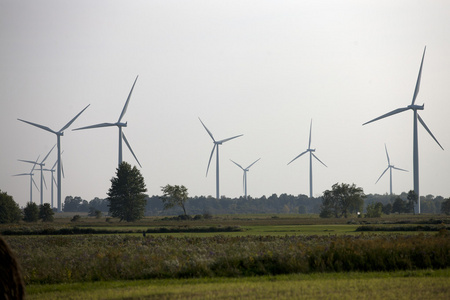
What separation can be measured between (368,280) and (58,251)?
2412 cm

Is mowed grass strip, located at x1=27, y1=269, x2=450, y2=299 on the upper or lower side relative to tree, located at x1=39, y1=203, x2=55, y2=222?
upper

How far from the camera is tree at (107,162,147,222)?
149m

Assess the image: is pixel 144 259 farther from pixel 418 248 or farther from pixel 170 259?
pixel 418 248

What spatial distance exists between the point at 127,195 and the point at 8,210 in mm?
26709

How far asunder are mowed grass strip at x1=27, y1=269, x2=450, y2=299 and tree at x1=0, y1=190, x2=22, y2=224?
112364mm

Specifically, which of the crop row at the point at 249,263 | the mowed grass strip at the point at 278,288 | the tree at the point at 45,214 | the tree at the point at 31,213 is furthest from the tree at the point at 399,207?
the mowed grass strip at the point at 278,288

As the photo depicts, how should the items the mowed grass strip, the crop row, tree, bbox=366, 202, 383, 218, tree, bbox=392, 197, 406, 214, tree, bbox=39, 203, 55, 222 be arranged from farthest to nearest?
1. tree, bbox=392, 197, 406, 214
2. tree, bbox=366, 202, 383, 218
3. tree, bbox=39, 203, 55, 222
4. the crop row
5. the mowed grass strip

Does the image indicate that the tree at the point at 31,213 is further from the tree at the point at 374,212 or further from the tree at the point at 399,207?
the tree at the point at 399,207

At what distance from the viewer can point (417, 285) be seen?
28953mm

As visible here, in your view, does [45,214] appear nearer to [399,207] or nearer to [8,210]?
[8,210]

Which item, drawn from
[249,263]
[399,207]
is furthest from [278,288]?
[399,207]

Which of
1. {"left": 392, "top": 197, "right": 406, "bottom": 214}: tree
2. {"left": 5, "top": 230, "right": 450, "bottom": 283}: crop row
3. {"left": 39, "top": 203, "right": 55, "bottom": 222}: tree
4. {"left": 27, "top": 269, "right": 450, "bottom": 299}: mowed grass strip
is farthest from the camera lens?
{"left": 392, "top": 197, "right": 406, "bottom": 214}: tree

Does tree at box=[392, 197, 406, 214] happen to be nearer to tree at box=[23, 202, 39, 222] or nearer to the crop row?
tree at box=[23, 202, 39, 222]

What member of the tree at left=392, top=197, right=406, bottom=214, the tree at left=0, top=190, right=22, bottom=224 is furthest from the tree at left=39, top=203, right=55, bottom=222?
the tree at left=392, top=197, right=406, bottom=214
